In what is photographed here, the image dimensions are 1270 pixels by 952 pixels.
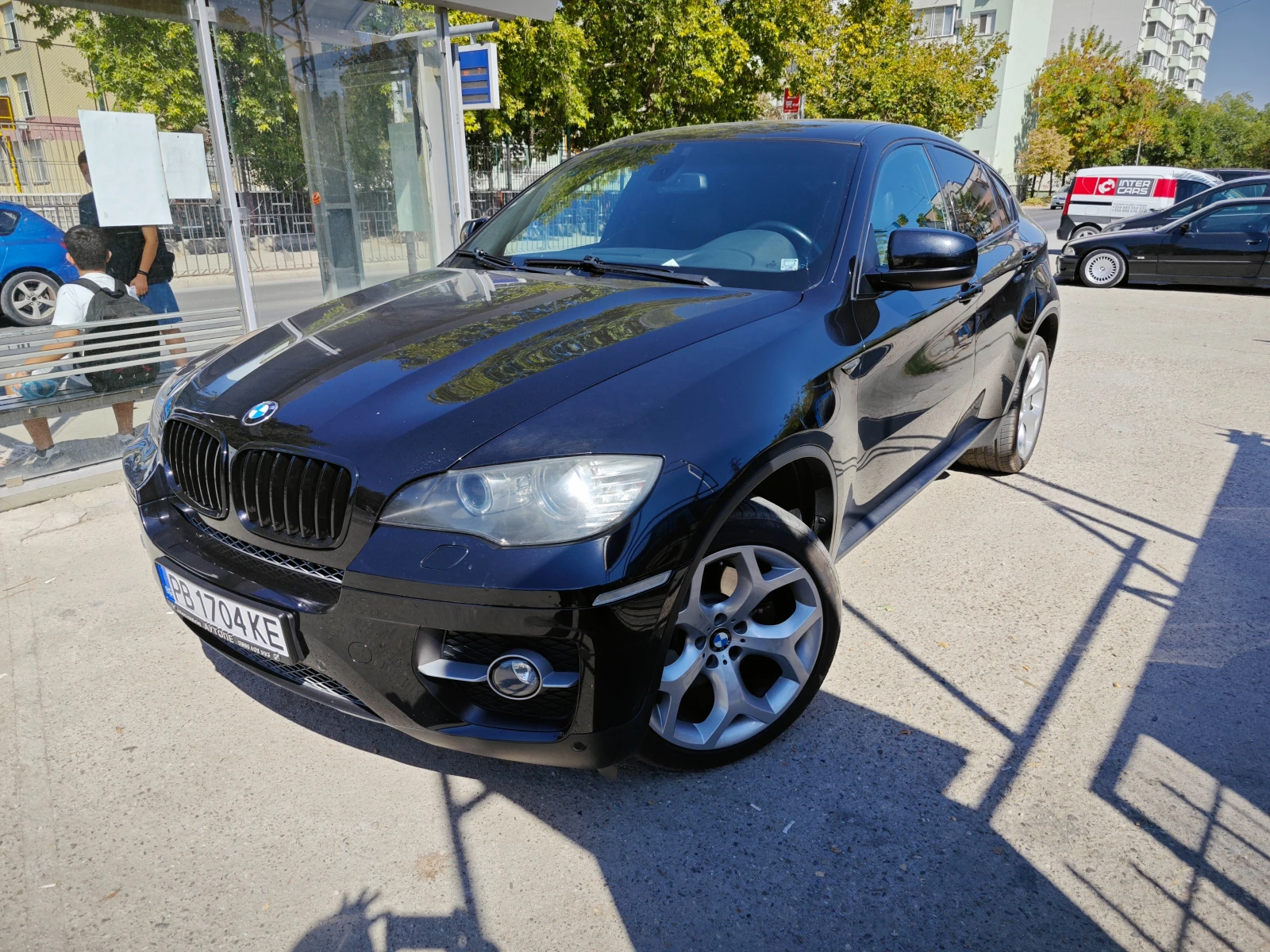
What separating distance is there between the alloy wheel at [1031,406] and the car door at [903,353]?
3.87 ft

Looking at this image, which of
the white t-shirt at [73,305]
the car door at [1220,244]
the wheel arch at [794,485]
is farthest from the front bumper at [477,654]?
the car door at [1220,244]

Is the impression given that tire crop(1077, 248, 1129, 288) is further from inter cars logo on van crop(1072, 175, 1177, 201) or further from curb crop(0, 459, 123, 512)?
curb crop(0, 459, 123, 512)

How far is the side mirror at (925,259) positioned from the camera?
2.90 metres

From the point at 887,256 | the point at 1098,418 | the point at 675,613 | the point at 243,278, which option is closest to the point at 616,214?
the point at 887,256

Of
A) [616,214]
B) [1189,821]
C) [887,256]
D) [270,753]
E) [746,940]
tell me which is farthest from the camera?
[616,214]

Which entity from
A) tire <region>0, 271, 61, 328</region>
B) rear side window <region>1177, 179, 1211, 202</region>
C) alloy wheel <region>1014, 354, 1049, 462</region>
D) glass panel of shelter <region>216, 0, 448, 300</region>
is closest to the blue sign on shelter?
glass panel of shelter <region>216, 0, 448, 300</region>

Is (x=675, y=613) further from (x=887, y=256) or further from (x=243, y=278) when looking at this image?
(x=243, y=278)

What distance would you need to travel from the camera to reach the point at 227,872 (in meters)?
2.20

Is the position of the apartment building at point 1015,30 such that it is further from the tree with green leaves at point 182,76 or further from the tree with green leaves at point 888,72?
the tree with green leaves at point 182,76

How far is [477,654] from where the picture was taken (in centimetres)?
204

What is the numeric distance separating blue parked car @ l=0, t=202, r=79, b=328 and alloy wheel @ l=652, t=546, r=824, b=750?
432cm

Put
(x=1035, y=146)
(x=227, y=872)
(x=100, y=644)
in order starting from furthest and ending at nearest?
(x=1035, y=146) < (x=100, y=644) < (x=227, y=872)

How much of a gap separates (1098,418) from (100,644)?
6.17m

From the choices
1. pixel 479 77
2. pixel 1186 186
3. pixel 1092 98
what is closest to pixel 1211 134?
pixel 1092 98
